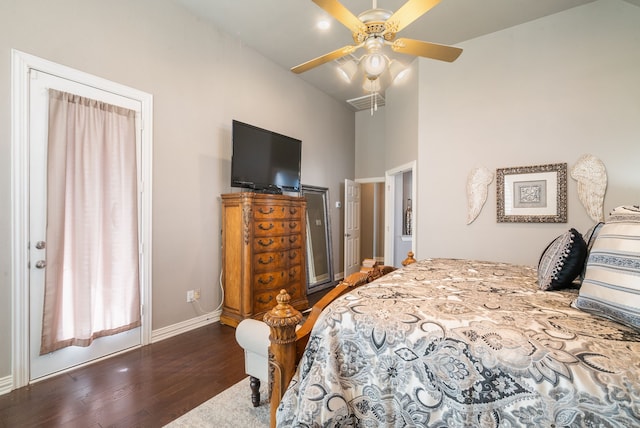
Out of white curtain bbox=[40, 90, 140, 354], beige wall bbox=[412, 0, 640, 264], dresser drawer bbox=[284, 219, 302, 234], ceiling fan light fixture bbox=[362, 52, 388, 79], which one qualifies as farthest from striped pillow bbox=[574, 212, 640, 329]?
white curtain bbox=[40, 90, 140, 354]

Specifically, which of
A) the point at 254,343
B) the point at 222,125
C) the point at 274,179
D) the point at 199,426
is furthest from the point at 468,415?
the point at 222,125

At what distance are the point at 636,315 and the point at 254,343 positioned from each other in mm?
1687

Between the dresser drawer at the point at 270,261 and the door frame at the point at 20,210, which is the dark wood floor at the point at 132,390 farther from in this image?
the dresser drawer at the point at 270,261

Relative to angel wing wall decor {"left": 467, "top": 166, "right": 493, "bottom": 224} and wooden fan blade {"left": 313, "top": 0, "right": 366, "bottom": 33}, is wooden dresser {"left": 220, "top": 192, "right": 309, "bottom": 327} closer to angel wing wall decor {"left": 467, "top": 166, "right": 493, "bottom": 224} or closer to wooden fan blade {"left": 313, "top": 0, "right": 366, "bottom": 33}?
wooden fan blade {"left": 313, "top": 0, "right": 366, "bottom": 33}

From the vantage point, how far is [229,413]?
177cm

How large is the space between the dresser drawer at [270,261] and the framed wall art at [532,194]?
2.57m

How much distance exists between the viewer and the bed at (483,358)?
2.64ft

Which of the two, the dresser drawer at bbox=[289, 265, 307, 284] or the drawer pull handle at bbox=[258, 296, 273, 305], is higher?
the dresser drawer at bbox=[289, 265, 307, 284]

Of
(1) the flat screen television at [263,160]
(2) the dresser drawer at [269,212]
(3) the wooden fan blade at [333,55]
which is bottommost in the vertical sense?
(2) the dresser drawer at [269,212]

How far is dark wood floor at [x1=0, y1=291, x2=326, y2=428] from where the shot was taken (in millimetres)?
1716

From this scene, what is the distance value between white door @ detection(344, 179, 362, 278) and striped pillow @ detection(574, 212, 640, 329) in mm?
4163

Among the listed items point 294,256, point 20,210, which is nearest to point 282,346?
point 20,210

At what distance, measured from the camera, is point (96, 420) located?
1.70 m

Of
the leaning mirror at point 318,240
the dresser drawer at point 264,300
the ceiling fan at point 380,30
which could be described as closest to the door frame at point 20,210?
the dresser drawer at point 264,300
